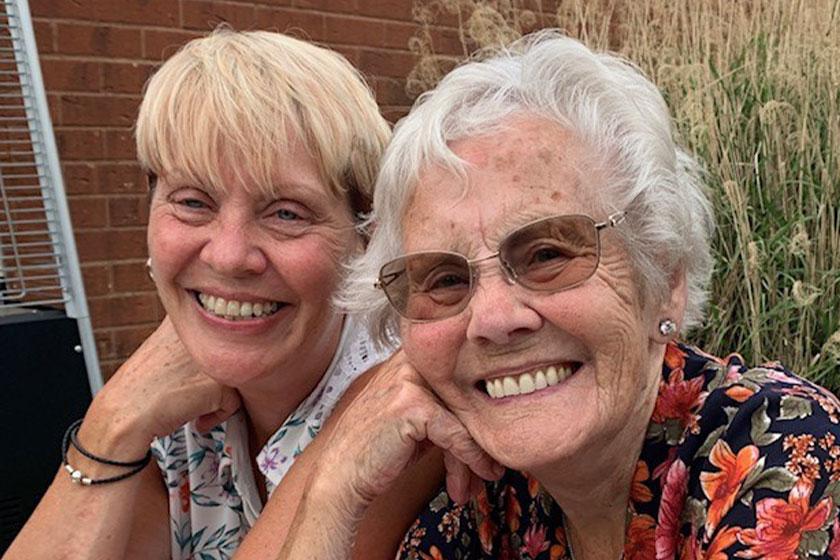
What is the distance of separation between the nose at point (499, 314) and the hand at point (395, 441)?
8.0 inches

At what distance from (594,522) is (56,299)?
1674 mm

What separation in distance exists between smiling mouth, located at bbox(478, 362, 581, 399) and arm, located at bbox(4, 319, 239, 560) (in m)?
0.91


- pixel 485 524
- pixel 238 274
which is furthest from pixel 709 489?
pixel 238 274

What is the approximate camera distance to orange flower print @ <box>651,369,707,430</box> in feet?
5.56

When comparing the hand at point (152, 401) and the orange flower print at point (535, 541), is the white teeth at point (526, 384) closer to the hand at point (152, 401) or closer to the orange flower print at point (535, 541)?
the orange flower print at point (535, 541)

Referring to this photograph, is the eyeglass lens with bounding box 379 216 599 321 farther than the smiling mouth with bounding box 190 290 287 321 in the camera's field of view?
No

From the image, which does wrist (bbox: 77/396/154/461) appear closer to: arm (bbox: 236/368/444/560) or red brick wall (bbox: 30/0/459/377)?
arm (bbox: 236/368/444/560)

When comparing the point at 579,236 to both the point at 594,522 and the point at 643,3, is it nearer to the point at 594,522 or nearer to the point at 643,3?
the point at 594,522

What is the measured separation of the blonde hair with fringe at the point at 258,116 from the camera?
196cm

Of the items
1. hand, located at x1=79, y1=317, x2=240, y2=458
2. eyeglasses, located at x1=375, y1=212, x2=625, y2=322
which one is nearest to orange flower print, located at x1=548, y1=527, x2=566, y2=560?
eyeglasses, located at x1=375, y1=212, x2=625, y2=322

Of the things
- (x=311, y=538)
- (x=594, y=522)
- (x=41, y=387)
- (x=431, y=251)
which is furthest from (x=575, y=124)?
(x=41, y=387)

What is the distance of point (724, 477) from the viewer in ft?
5.05

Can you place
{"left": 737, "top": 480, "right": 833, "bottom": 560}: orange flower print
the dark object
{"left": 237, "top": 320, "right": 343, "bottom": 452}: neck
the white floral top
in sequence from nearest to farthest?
{"left": 737, "top": 480, "right": 833, "bottom": 560}: orange flower print → {"left": 237, "top": 320, "right": 343, "bottom": 452}: neck → the white floral top → the dark object

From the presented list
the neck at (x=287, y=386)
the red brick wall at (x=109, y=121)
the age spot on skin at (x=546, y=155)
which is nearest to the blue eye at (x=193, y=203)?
the neck at (x=287, y=386)
